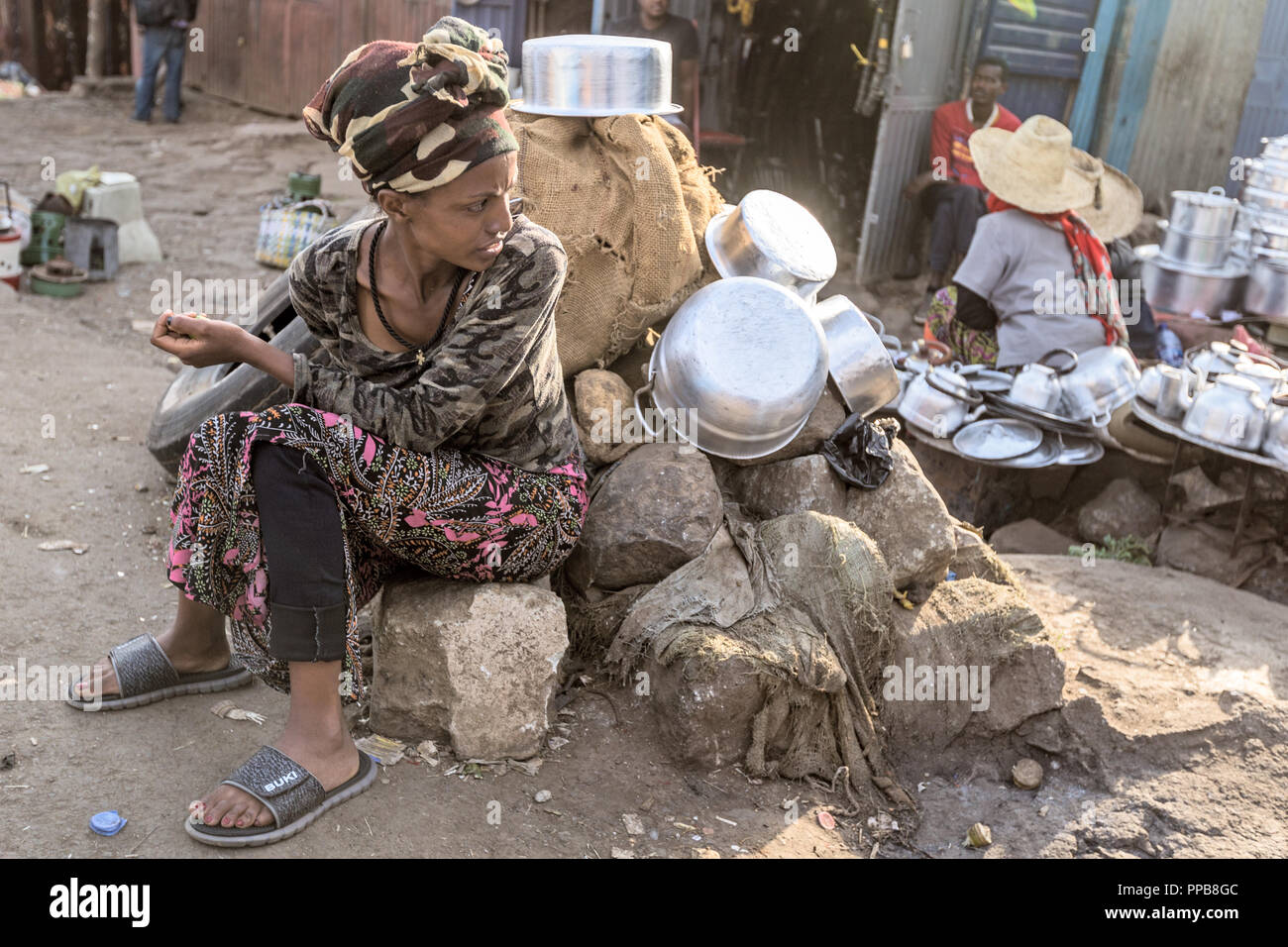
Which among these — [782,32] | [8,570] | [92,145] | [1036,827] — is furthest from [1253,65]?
[92,145]

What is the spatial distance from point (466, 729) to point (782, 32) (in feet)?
25.8

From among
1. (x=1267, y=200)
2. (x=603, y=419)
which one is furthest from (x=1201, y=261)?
(x=603, y=419)

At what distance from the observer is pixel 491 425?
2385 millimetres

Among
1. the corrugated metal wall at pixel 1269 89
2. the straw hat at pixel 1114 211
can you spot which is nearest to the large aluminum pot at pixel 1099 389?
the straw hat at pixel 1114 211

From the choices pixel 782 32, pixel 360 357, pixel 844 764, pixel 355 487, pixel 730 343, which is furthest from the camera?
pixel 782 32

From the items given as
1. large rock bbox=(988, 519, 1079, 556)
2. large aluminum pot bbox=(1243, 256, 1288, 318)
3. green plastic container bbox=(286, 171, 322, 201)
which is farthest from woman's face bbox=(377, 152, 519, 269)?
green plastic container bbox=(286, 171, 322, 201)

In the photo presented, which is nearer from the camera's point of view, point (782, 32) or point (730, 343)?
point (730, 343)

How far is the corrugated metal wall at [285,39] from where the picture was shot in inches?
378

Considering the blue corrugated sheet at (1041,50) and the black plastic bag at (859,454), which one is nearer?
the black plastic bag at (859,454)

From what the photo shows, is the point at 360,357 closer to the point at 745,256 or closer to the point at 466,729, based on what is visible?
the point at 466,729

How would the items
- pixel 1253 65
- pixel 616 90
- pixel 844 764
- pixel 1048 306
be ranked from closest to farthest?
1. pixel 844 764
2. pixel 616 90
3. pixel 1048 306
4. pixel 1253 65

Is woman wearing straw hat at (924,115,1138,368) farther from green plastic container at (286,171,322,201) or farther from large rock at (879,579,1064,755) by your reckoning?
green plastic container at (286,171,322,201)

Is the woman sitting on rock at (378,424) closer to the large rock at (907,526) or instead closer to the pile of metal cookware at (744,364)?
the pile of metal cookware at (744,364)

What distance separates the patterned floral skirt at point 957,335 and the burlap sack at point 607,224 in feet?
8.15
